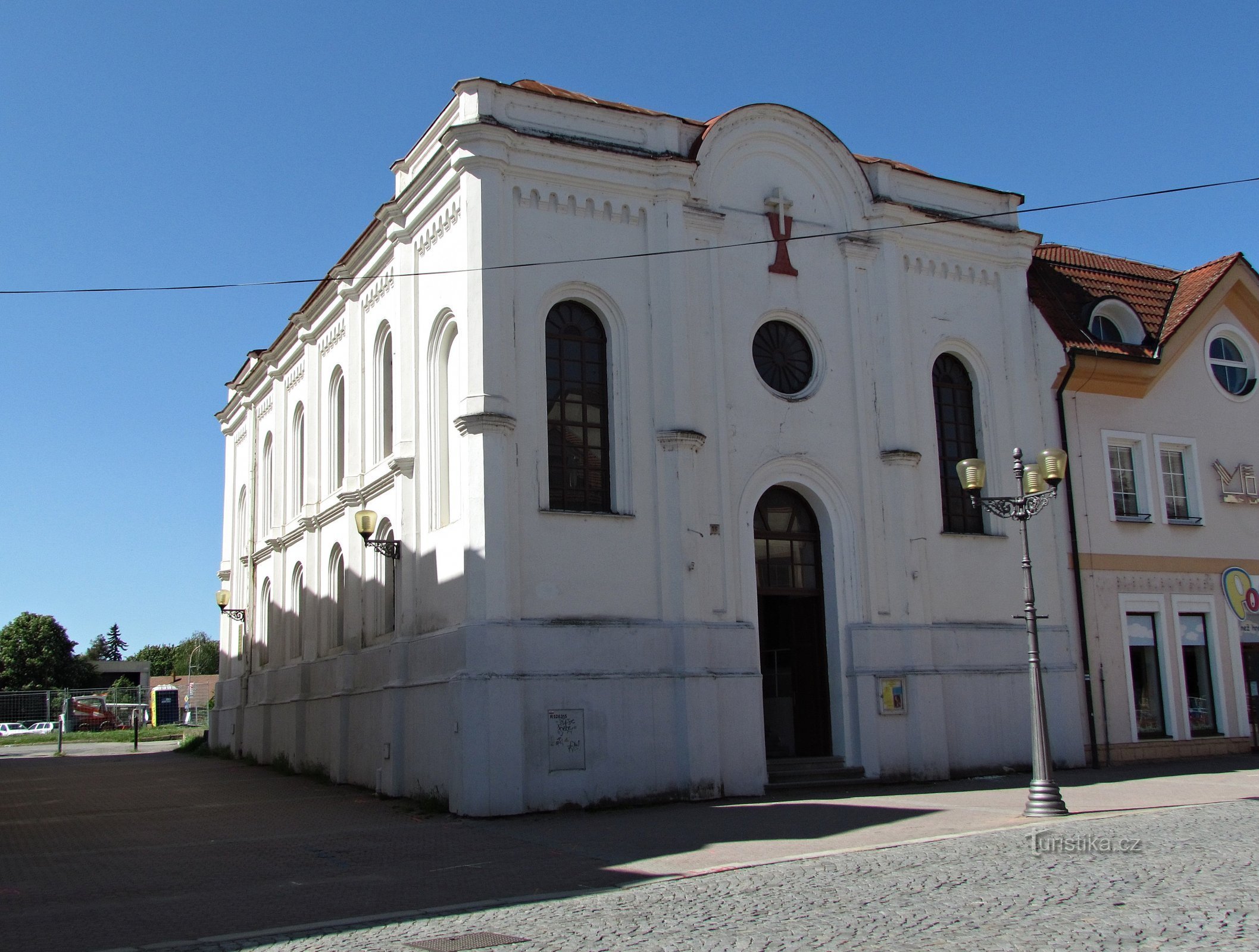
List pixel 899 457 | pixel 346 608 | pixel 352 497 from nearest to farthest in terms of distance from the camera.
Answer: pixel 899 457
pixel 352 497
pixel 346 608

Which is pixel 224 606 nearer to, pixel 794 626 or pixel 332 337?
pixel 332 337

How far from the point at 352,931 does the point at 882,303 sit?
15668mm

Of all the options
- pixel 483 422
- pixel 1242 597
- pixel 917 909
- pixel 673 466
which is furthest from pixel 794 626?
pixel 917 909

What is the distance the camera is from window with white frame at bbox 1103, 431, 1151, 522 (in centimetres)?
2420

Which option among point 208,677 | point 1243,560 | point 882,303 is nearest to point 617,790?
point 882,303

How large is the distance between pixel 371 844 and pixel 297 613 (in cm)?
1412

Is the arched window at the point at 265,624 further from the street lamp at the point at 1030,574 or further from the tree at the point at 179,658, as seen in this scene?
the tree at the point at 179,658

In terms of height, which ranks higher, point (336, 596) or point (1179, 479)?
point (1179, 479)

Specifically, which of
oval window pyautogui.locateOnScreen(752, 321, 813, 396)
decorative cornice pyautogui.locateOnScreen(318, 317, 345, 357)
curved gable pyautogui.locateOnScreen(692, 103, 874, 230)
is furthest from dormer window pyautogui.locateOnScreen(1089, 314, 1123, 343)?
decorative cornice pyautogui.locateOnScreen(318, 317, 345, 357)

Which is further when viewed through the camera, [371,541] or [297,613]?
[297,613]

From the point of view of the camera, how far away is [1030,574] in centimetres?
1560

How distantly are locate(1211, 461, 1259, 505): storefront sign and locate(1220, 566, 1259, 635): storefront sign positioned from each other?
146 cm

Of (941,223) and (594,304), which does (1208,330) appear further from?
(594,304)

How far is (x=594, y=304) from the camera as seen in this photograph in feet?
63.6
